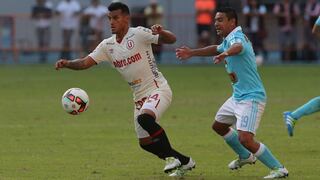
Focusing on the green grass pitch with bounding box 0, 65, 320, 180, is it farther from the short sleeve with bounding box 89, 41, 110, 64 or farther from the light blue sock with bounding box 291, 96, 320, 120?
the short sleeve with bounding box 89, 41, 110, 64

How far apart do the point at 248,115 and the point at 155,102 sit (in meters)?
1.24

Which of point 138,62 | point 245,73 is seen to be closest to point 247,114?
point 245,73

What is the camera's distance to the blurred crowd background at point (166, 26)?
3725 centimetres

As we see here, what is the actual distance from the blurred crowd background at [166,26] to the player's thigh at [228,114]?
78.3 feet

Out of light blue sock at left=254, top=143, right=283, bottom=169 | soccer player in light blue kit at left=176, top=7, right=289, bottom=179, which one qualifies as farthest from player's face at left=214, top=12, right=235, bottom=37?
light blue sock at left=254, top=143, right=283, bottom=169

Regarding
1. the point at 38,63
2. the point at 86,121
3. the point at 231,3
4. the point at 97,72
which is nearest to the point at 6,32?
the point at 38,63

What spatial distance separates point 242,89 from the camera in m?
12.4

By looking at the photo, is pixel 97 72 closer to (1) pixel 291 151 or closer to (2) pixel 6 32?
(2) pixel 6 32

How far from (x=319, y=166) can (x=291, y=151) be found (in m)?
1.78

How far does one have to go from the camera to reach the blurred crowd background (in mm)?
37250

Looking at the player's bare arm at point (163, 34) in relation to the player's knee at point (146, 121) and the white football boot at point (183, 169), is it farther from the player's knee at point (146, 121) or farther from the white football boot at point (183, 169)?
the white football boot at point (183, 169)

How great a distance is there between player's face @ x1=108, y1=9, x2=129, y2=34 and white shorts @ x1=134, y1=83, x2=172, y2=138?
91 centimetres

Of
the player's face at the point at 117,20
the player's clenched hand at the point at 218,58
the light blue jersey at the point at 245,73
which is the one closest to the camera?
the player's clenched hand at the point at 218,58

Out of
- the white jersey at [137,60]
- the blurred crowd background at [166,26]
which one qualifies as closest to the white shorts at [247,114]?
the white jersey at [137,60]
